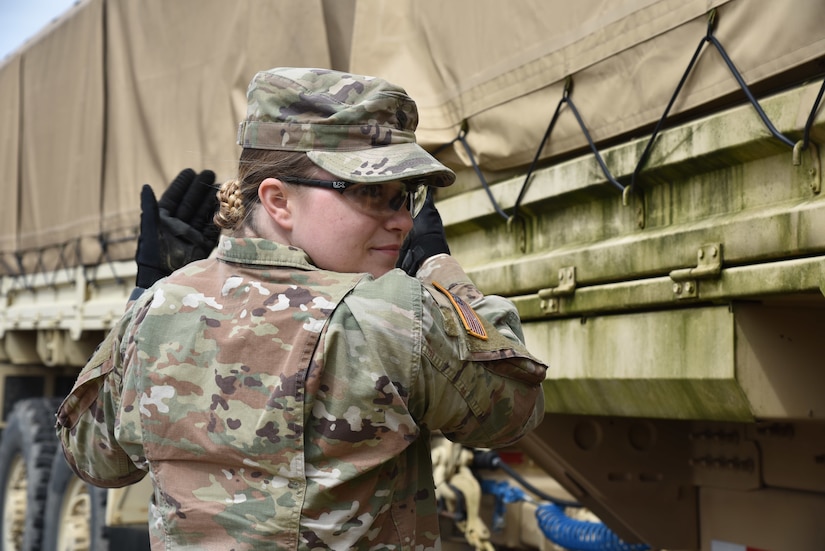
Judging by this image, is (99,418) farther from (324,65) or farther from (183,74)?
(183,74)

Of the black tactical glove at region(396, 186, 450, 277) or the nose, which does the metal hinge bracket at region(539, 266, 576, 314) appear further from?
the nose

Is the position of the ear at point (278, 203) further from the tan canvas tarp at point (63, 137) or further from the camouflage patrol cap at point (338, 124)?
the tan canvas tarp at point (63, 137)

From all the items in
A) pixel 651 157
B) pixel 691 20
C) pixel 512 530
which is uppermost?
pixel 691 20

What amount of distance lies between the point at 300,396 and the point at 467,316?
0.92ft

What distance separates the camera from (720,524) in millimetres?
3605

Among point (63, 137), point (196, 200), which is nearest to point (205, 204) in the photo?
point (196, 200)

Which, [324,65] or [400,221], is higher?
[324,65]

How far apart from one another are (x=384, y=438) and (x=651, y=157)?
3.98 ft

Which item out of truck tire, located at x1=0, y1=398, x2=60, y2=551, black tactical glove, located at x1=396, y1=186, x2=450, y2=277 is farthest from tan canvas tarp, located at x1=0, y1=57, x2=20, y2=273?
black tactical glove, located at x1=396, y1=186, x2=450, y2=277

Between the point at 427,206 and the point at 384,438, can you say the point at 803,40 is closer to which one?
the point at 427,206

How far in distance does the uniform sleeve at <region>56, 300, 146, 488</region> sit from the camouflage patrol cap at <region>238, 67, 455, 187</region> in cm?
42

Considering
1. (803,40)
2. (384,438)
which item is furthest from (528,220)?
(384,438)

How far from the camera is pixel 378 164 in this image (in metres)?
1.77

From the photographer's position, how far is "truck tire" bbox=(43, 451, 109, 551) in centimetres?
623
